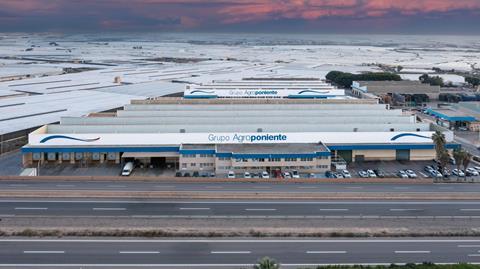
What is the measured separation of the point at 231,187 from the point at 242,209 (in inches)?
105

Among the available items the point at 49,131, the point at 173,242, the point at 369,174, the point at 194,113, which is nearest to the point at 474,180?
the point at 369,174

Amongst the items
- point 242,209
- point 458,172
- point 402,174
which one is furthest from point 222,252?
point 458,172

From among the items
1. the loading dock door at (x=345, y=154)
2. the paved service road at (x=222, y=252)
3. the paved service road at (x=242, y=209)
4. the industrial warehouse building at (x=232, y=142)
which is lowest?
the paved service road at (x=222, y=252)

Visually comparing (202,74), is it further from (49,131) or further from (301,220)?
(301,220)

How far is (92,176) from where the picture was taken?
800 inches

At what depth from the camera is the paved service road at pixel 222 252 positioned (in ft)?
40.3

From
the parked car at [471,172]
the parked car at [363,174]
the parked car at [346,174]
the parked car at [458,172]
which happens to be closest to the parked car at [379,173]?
the parked car at [363,174]

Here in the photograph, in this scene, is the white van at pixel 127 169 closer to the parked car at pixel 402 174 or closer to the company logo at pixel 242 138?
the company logo at pixel 242 138

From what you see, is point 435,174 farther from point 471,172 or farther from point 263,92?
point 263,92

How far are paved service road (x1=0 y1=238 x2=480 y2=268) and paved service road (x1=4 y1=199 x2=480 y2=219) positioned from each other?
2.14 meters

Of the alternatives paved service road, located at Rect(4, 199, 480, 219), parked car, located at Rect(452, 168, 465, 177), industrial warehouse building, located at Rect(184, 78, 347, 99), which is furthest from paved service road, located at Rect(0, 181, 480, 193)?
industrial warehouse building, located at Rect(184, 78, 347, 99)

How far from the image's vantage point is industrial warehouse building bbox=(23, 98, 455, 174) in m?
22.1

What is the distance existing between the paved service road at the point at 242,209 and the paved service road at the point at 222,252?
214 cm

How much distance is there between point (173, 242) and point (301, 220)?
4.11 metres
